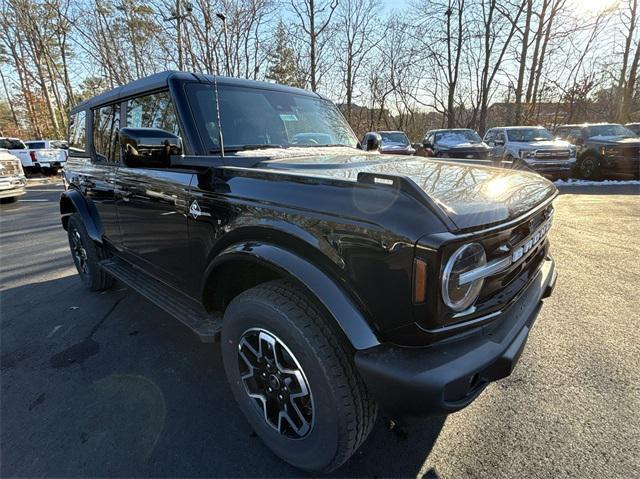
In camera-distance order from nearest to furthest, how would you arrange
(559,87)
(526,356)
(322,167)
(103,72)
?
(322,167) → (526,356) → (103,72) → (559,87)

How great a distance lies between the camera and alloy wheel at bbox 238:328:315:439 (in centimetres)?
171

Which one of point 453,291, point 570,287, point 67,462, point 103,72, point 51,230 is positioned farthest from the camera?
point 103,72

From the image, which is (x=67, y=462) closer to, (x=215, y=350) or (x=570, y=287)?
(x=215, y=350)

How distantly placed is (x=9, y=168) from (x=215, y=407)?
12.0 meters

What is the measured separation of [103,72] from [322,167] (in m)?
27.7

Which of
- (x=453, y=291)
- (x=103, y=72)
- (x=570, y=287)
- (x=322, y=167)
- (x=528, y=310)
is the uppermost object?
(x=103, y=72)

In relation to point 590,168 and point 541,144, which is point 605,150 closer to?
point 590,168

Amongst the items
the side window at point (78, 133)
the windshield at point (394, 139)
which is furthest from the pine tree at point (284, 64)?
the side window at point (78, 133)

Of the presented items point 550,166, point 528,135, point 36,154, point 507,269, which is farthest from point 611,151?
point 36,154

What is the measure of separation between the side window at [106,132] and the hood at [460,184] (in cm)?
167

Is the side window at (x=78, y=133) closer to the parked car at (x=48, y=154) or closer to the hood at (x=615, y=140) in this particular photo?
the hood at (x=615, y=140)

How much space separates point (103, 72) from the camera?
23.2m

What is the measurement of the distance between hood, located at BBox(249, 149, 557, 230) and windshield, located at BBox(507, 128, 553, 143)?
471 inches

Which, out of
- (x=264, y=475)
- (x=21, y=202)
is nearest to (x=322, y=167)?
(x=264, y=475)
